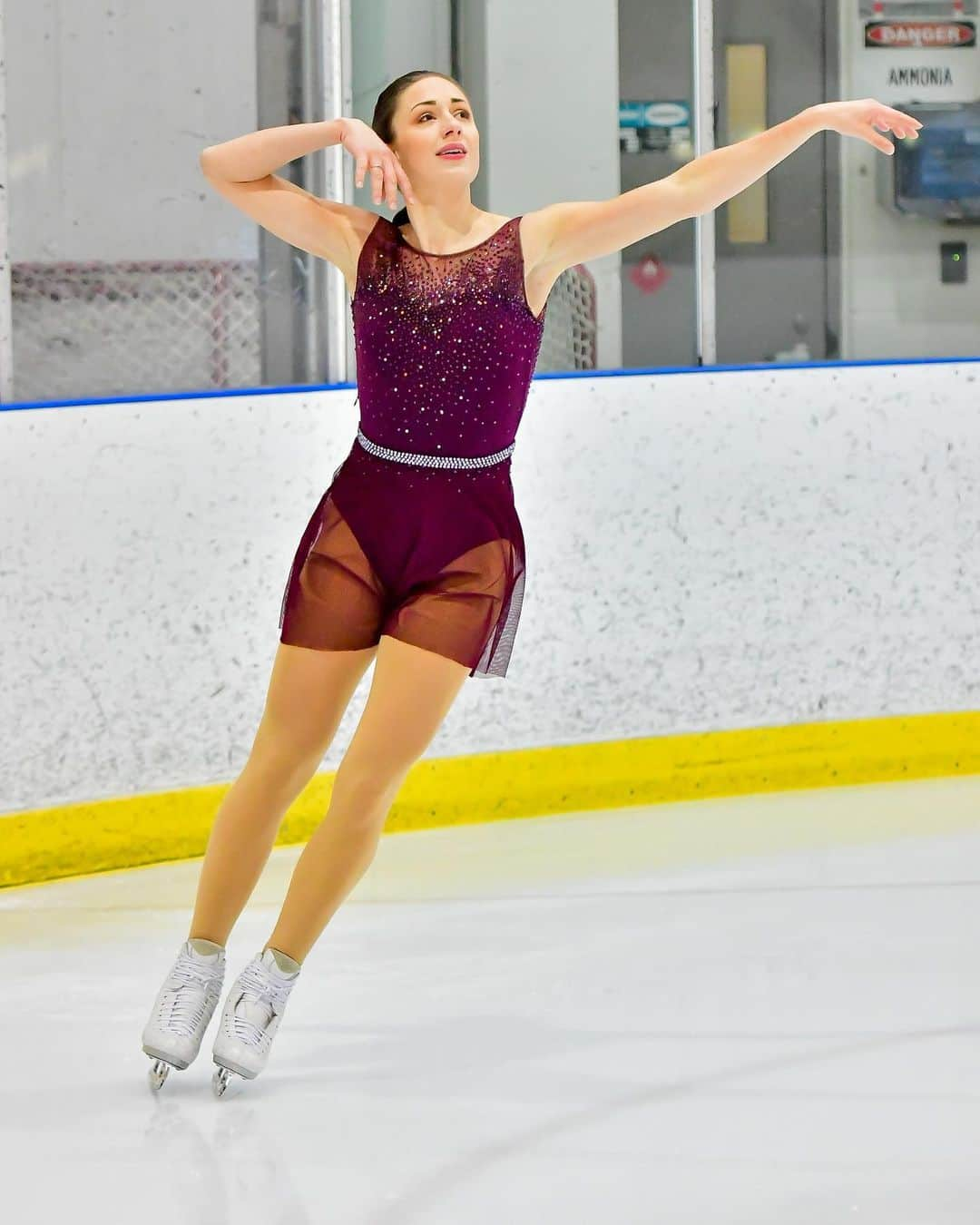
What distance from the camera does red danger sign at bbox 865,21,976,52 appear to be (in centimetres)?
568

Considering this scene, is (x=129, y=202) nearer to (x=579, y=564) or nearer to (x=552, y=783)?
(x=579, y=564)

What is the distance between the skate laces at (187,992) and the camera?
9.61ft

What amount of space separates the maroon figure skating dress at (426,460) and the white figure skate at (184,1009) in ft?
1.66

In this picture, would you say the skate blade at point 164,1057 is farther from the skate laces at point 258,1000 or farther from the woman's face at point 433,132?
the woman's face at point 433,132

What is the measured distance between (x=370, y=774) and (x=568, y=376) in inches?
87.2

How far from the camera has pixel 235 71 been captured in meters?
4.89

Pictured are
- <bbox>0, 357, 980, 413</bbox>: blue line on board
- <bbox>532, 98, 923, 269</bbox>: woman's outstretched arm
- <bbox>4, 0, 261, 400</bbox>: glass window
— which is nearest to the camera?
<bbox>532, 98, 923, 269</bbox>: woman's outstretched arm

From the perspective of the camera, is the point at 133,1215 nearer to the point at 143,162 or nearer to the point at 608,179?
the point at 143,162

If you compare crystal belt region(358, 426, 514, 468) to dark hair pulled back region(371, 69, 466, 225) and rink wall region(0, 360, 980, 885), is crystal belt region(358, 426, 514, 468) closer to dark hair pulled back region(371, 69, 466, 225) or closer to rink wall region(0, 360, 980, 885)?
dark hair pulled back region(371, 69, 466, 225)

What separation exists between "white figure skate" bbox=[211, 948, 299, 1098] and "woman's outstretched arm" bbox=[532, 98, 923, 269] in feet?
3.72

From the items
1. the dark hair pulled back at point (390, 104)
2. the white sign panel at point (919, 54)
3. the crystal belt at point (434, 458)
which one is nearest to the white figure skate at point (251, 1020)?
the crystal belt at point (434, 458)

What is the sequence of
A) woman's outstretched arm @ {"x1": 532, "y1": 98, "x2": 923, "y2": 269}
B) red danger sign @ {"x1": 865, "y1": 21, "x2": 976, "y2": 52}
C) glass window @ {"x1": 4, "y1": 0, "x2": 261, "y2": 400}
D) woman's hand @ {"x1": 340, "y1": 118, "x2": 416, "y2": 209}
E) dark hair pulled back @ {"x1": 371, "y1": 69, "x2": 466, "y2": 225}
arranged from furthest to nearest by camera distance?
red danger sign @ {"x1": 865, "y1": 21, "x2": 976, "y2": 52}
glass window @ {"x1": 4, "y1": 0, "x2": 261, "y2": 400}
dark hair pulled back @ {"x1": 371, "y1": 69, "x2": 466, "y2": 225}
woman's outstretched arm @ {"x1": 532, "y1": 98, "x2": 923, "y2": 269}
woman's hand @ {"x1": 340, "y1": 118, "x2": 416, "y2": 209}

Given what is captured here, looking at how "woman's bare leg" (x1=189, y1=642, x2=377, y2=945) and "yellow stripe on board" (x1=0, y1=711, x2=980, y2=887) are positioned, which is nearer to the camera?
"woman's bare leg" (x1=189, y1=642, x2=377, y2=945)

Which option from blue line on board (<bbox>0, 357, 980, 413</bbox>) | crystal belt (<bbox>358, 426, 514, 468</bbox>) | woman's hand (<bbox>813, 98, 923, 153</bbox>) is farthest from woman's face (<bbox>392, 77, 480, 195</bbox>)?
blue line on board (<bbox>0, 357, 980, 413</bbox>)
